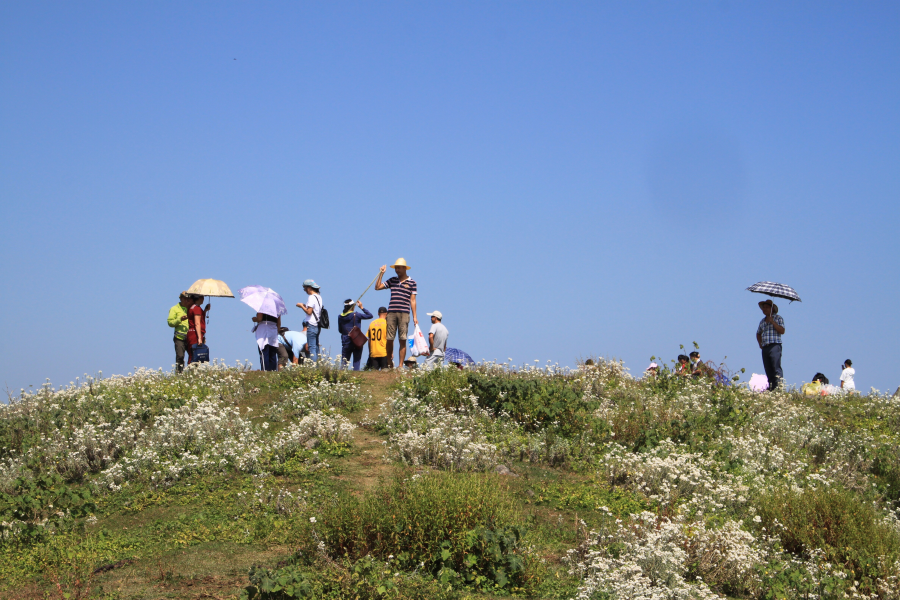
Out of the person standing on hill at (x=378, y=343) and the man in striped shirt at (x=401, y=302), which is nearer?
the man in striped shirt at (x=401, y=302)

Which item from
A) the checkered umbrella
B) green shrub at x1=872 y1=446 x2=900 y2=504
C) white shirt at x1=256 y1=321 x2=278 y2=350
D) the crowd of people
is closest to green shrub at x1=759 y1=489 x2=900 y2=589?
green shrub at x1=872 y1=446 x2=900 y2=504

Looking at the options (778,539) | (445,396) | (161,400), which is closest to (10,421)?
(161,400)

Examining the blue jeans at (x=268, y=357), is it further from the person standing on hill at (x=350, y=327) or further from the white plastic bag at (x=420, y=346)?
the white plastic bag at (x=420, y=346)

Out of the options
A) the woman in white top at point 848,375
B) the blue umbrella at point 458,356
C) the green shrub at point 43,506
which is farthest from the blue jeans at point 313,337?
the woman in white top at point 848,375

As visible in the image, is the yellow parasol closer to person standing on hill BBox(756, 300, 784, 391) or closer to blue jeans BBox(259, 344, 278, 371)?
blue jeans BBox(259, 344, 278, 371)

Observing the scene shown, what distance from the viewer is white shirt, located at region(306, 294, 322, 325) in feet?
57.9

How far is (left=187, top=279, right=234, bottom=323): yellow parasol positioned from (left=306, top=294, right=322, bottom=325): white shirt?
1.76 metres

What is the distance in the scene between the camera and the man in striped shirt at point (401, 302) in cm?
1684

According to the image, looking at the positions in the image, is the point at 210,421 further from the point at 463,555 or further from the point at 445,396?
the point at 463,555

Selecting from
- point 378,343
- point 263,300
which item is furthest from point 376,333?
point 263,300

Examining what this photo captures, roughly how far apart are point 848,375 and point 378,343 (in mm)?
11956

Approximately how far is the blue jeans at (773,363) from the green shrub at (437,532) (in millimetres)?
11529

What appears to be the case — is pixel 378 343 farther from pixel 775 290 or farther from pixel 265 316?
pixel 775 290

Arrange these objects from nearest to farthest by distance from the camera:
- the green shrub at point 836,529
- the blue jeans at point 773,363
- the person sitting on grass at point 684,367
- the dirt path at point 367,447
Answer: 1. the green shrub at point 836,529
2. the dirt path at point 367,447
3. the person sitting on grass at point 684,367
4. the blue jeans at point 773,363
